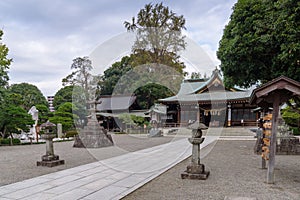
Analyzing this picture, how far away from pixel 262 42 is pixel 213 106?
16.6 metres

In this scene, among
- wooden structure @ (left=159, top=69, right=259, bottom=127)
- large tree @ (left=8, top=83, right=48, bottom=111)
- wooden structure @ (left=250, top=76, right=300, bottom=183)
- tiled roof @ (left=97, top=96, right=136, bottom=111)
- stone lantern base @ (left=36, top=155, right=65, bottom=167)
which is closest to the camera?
wooden structure @ (left=250, top=76, right=300, bottom=183)

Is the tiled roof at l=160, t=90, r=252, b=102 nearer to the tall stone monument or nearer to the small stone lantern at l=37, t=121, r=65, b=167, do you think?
the tall stone monument

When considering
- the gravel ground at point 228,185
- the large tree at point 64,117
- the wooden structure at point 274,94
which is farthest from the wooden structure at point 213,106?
the wooden structure at point 274,94

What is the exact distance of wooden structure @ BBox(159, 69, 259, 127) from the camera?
21.6m

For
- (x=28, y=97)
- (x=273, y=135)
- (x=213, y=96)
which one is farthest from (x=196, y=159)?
(x=28, y=97)

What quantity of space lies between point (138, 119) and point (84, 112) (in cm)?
707

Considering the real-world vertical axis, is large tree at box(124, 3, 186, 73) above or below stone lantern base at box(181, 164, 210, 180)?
above

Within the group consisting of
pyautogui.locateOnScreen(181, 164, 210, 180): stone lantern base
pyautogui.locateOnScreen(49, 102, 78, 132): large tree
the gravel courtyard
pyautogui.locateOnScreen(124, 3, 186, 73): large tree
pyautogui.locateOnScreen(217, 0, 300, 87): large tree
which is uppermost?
pyautogui.locateOnScreen(124, 3, 186, 73): large tree

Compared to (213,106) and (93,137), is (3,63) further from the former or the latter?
(213,106)

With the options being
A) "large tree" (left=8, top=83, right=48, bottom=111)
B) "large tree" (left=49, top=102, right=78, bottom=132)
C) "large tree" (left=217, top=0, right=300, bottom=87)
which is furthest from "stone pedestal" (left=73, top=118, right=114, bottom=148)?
"large tree" (left=8, top=83, right=48, bottom=111)

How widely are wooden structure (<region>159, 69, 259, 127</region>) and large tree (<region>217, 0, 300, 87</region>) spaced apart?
13266mm

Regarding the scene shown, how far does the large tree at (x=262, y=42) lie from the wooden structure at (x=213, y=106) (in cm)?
1327

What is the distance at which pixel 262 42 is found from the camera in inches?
260

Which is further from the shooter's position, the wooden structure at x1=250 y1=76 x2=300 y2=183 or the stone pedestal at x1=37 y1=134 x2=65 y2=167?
the stone pedestal at x1=37 y1=134 x2=65 y2=167
